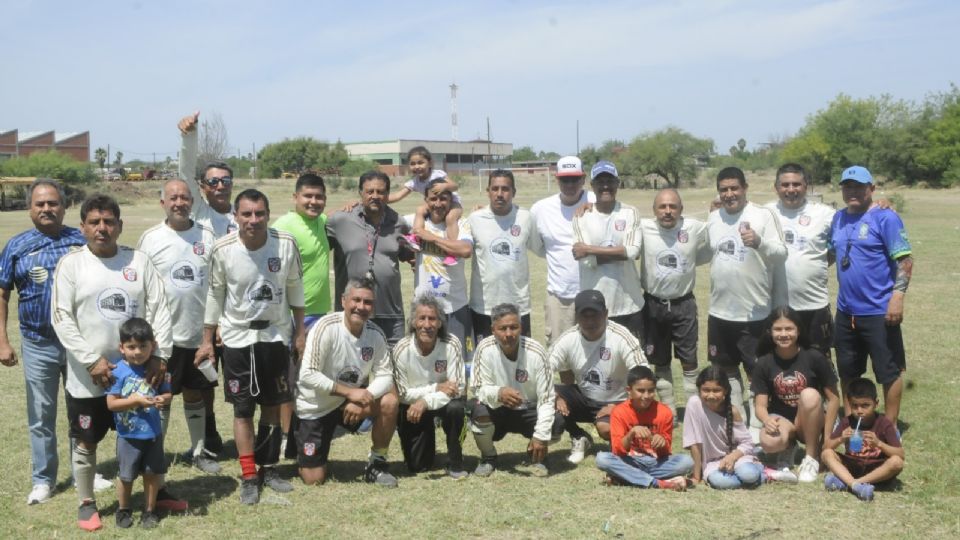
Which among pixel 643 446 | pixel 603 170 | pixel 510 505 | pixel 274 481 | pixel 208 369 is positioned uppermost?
pixel 603 170

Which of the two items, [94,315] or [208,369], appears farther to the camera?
[208,369]

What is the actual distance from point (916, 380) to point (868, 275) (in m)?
2.68

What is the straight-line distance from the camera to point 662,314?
23.7 ft

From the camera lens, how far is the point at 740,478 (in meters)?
5.73

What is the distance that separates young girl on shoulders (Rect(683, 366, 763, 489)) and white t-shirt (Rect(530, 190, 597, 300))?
1637 millimetres

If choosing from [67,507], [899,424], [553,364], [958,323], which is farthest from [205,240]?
[958,323]

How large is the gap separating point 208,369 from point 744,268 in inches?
163

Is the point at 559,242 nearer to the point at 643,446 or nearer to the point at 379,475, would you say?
the point at 643,446

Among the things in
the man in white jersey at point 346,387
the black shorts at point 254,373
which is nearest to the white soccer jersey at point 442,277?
the man in white jersey at point 346,387

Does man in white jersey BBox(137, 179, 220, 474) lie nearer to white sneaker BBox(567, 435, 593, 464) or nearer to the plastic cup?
the plastic cup

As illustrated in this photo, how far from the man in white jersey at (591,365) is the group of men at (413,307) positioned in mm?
16

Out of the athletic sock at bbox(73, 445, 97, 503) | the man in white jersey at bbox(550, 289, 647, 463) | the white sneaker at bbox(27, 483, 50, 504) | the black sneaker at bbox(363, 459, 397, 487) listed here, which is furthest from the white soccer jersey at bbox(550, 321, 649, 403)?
the white sneaker at bbox(27, 483, 50, 504)

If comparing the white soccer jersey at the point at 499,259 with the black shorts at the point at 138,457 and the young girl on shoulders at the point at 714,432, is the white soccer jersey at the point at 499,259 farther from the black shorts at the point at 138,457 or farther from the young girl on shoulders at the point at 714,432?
the black shorts at the point at 138,457

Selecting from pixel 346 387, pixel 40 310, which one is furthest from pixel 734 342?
pixel 40 310
